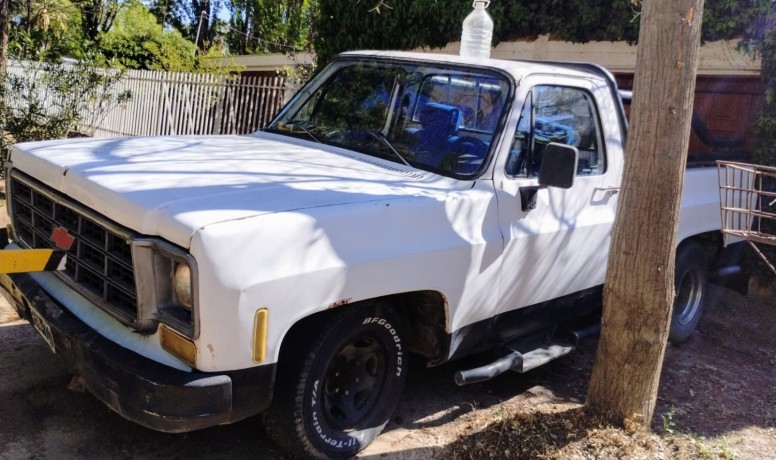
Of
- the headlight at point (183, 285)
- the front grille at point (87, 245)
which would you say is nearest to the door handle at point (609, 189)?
the headlight at point (183, 285)

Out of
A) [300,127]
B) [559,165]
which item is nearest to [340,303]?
[559,165]

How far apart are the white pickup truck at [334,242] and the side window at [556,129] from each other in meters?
0.01

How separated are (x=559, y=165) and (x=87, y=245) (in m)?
2.30

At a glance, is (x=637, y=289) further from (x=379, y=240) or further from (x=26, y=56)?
(x=26, y=56)

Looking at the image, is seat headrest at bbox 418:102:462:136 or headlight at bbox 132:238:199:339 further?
seat headrest at bbox 418:102:462:136

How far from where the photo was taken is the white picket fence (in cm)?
1110

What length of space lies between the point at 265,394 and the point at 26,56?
9.65 metres

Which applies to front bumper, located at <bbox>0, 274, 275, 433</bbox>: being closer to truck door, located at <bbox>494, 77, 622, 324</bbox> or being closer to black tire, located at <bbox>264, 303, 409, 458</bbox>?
black tire, located at <bbox>264, 303, 409, 458</bbox>

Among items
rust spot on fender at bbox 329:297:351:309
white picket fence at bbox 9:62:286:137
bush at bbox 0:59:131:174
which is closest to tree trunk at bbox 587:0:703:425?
rust spot on fender at bbox 329:297:351:309

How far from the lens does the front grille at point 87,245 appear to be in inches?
119

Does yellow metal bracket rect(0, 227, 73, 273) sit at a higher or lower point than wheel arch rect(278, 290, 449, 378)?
higher

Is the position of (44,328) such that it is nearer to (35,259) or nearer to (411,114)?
(35,259)

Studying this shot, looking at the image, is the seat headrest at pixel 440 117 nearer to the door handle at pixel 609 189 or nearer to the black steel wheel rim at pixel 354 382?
the door handle at pixel 609 189

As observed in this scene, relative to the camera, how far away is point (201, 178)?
328cm
